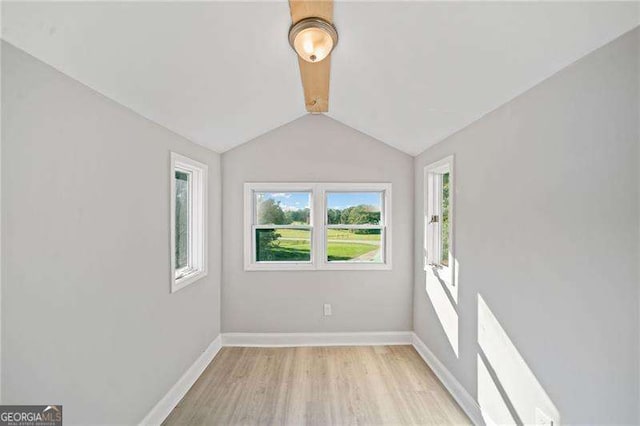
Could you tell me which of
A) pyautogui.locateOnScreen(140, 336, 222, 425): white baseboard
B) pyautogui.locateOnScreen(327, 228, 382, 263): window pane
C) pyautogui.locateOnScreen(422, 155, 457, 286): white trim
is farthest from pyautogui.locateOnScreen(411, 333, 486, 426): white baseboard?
pyautogui.locateOnScreen(140, 336, 222, 425): white baseboard

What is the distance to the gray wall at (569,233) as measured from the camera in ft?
3.52

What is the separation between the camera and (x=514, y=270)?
5.49 feet

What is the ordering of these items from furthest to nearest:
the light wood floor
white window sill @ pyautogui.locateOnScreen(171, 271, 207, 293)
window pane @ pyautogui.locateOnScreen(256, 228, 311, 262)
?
window pane @ pyautogui.locateOnScreen(256, 228, 311, 262), white window sill @ pyautogui.locateOnScreen(171, 271, 207, 293), the light wood floor

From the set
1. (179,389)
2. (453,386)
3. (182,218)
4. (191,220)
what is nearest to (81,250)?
(182,218)

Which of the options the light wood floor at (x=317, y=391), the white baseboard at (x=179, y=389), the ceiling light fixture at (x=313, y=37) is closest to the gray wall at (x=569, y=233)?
the light wood floor at (x=317, y=391)

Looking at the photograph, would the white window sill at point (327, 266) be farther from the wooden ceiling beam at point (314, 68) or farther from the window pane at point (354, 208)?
the wooden ceiling beam at point (314, 68)

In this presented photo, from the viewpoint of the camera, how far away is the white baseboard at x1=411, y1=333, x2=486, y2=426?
202 centimetres

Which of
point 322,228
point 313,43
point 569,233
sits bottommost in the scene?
point 322,228

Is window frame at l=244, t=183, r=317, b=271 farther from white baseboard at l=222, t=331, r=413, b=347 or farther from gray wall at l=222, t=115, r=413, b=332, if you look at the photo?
white baseboard at l=222, t=331, r=413, b=347

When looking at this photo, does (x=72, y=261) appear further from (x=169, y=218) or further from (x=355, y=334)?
(x=355, y=334)

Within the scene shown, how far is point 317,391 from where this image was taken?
242 centimetres

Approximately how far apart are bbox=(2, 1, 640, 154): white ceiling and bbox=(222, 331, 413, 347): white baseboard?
2.38 metres

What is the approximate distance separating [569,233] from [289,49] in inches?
70.9

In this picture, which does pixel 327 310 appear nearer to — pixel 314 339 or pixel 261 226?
pixel 314 339
